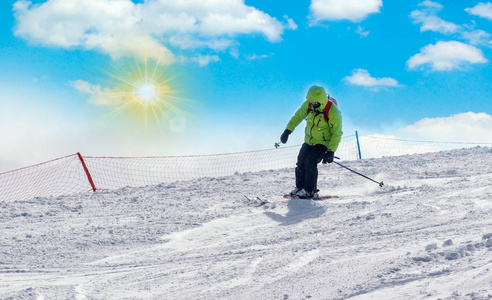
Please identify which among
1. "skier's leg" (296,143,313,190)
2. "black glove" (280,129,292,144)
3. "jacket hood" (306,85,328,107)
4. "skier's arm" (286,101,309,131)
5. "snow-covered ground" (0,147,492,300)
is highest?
"jacket hood" (306,85,328,107)

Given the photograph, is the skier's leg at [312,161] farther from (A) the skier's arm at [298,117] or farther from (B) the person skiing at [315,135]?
(A) the skier's arm at [298,117]

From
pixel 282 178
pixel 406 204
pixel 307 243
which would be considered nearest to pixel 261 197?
pixel 282 178

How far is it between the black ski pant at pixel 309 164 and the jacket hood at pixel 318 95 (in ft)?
2.80

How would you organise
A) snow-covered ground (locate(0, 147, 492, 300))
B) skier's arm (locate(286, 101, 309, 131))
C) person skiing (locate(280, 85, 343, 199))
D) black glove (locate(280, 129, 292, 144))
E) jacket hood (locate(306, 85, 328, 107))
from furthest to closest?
black glove (locate(280, 129, 292, 144))
skier's arm (locate(286, 101, 309, 131))
person skiing (locate(280, 85, 343, 199))
jacket hood (locate(306, 85, 328, 107))
snow-covered ground (locate(0, 147, 492, 300))

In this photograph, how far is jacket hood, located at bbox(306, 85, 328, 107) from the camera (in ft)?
26.9

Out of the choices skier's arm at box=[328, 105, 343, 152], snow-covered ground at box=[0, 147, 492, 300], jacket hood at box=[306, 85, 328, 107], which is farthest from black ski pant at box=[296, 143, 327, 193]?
jacket hood at box=[306, 85, 328, 107]

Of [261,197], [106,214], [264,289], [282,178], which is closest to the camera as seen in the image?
[264,289]

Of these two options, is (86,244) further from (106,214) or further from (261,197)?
(261,197)

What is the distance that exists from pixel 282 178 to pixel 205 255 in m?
5.63

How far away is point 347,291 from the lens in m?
3.90

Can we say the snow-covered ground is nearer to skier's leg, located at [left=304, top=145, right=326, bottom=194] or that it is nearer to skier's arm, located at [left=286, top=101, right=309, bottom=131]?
skier's leg, located at [left=304, top=145, right=326, bottom=194]

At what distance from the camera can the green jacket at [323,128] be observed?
835 cm

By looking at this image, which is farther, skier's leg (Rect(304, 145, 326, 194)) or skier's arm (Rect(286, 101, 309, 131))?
skier's arm (Rect(286, 101, 309, 131))

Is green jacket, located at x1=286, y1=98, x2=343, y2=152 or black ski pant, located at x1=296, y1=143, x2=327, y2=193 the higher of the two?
green jacket, located at x1=286, y1=98, x2=343, y2=152
